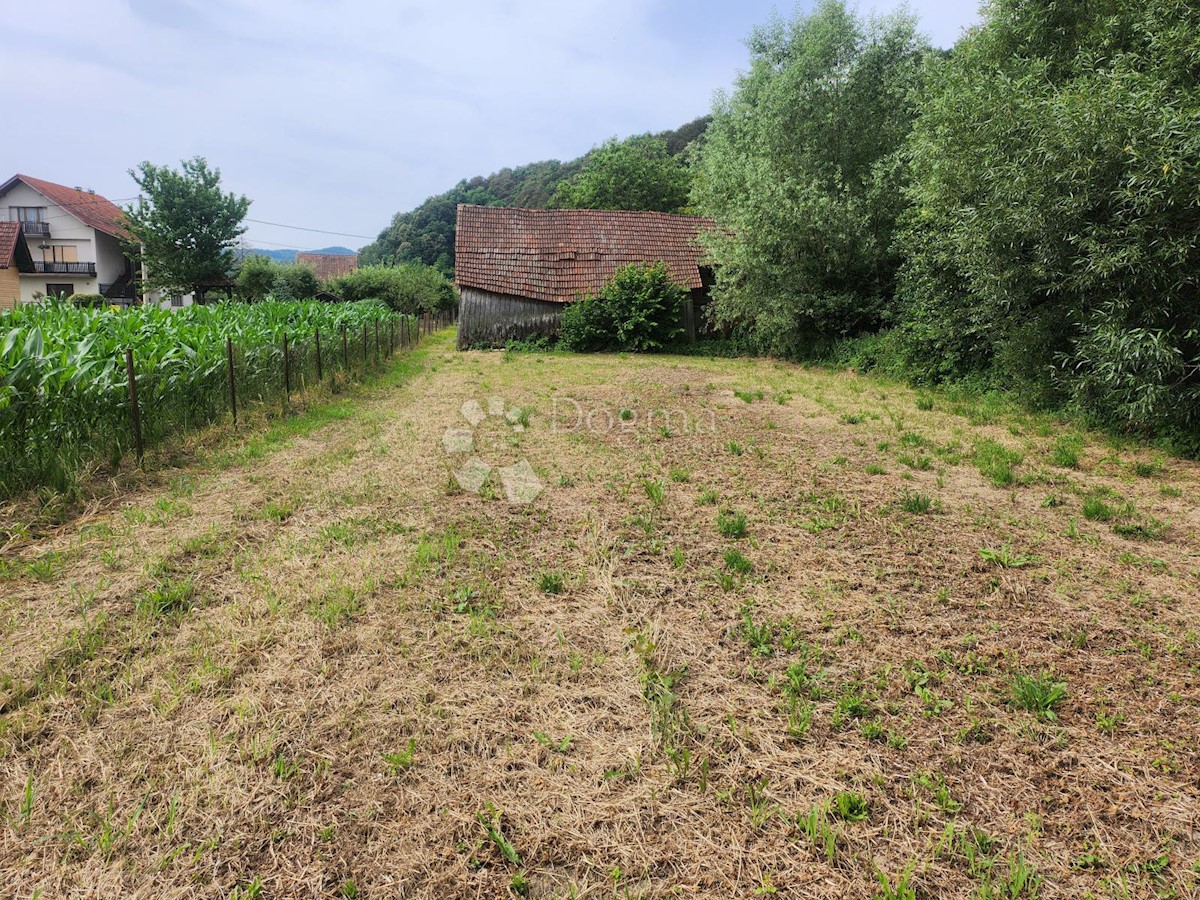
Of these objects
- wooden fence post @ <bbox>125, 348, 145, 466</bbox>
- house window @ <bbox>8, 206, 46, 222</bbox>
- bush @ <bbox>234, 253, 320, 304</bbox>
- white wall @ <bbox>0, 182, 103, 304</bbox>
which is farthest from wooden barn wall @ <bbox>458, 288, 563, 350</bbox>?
house window @ <bbox>8, 206, 46, 222</bbox>

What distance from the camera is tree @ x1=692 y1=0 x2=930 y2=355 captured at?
610 inches

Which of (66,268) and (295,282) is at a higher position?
(66,268)

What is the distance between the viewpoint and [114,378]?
20.2 feet

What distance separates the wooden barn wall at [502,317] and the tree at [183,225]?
2163 cm

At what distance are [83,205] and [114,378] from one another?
1850 inches

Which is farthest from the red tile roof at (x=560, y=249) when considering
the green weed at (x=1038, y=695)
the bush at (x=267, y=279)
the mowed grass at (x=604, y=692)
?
the green weed at (x=1038, y=695)

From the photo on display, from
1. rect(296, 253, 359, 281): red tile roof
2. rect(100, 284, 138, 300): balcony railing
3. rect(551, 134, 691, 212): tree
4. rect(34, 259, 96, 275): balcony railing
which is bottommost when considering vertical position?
rect(100, 284, 138, 300): balcony railing

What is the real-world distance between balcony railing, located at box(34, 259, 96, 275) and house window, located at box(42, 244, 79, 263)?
491 mm

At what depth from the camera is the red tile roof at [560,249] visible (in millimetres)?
21781

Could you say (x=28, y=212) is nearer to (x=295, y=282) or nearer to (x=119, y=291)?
(x=119, y=291)

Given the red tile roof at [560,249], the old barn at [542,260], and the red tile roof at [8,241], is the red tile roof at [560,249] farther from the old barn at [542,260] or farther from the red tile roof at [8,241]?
the red tile roof at [8,241]

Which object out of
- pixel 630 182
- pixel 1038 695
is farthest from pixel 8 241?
pixel 1038 695

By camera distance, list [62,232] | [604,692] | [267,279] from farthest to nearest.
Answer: [62,232] → [267,279] → [604,692]

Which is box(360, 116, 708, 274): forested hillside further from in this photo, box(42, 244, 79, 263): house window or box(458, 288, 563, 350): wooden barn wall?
box(458, 288, 563, 350): wooden barn wall
